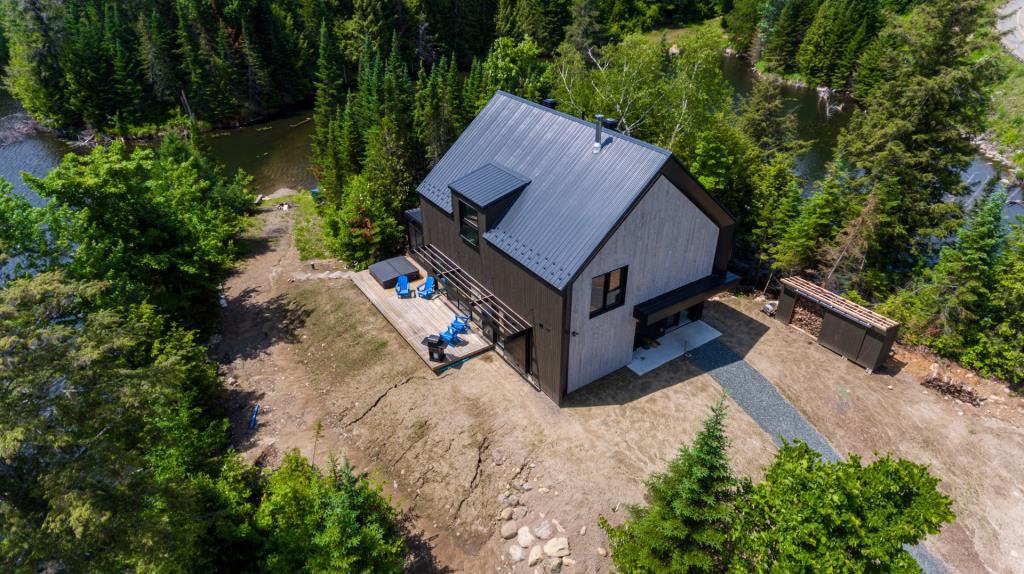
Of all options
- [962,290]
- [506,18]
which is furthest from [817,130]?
[506,18]

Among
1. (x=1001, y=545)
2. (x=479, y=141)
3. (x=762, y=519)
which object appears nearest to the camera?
(x=762, y=519)

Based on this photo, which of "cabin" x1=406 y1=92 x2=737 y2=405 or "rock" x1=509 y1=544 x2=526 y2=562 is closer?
"rock" x1=509 y1=544 x2=526 y2=562

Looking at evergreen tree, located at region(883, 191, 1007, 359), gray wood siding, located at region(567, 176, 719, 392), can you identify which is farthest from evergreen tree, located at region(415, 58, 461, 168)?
evergreen tree, located at region(883, 191, 1007, 359)

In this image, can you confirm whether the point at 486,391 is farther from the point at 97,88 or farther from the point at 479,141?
the point at 97,88

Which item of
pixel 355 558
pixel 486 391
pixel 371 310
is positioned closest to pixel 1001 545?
pixel 486 391

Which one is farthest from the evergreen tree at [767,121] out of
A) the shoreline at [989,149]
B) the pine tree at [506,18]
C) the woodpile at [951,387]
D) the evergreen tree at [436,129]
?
the pine tree at [506,18]

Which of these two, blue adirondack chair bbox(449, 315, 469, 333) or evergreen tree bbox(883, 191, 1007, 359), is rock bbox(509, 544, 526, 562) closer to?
blue adirondack chair bbox(449, 315, 469, 333)
